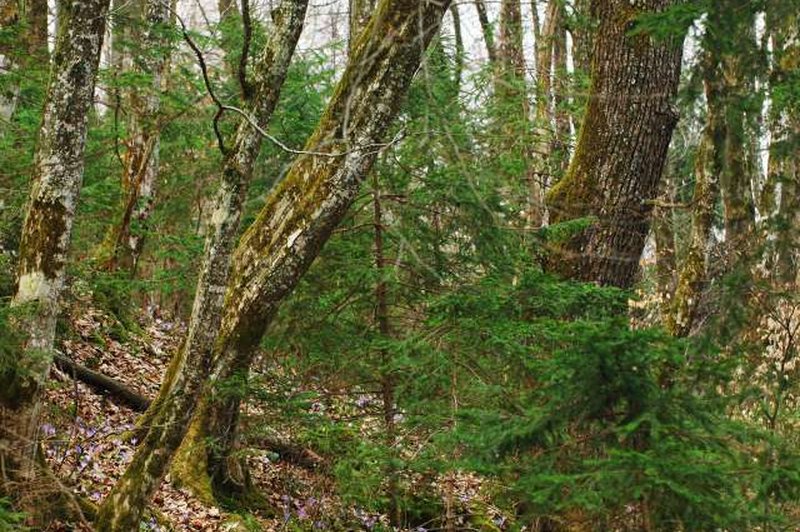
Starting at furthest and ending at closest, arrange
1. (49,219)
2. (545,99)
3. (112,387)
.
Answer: (545,99) < (112,387) < (49,219)

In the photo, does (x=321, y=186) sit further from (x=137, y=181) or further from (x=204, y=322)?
(x=137, y=181)

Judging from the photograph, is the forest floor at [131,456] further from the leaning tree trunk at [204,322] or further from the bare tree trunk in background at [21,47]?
the bare tree trunk in background at [21,47]

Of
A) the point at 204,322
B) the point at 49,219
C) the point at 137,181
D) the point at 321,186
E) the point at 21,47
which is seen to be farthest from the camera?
the point at 137,181

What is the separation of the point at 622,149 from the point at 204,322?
11.5ft

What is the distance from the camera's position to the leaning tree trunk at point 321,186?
6.21 metres

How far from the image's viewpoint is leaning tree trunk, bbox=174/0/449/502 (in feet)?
20.4

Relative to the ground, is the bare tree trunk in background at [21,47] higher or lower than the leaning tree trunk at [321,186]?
higher

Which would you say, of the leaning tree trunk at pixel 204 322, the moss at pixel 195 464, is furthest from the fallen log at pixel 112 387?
the leaning tree trunk at pixel 204 322

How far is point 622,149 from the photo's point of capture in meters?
6.86

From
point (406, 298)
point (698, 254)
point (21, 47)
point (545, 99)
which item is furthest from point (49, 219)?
point (545, 99)

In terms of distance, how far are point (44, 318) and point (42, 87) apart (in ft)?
10.9

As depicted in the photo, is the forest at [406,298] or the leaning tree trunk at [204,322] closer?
the forest at [406,298]

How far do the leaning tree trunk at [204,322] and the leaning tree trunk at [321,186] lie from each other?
601 millimetres

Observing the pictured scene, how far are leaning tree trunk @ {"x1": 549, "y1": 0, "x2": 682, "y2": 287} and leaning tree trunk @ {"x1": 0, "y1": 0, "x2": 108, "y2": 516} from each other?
3628 mm
